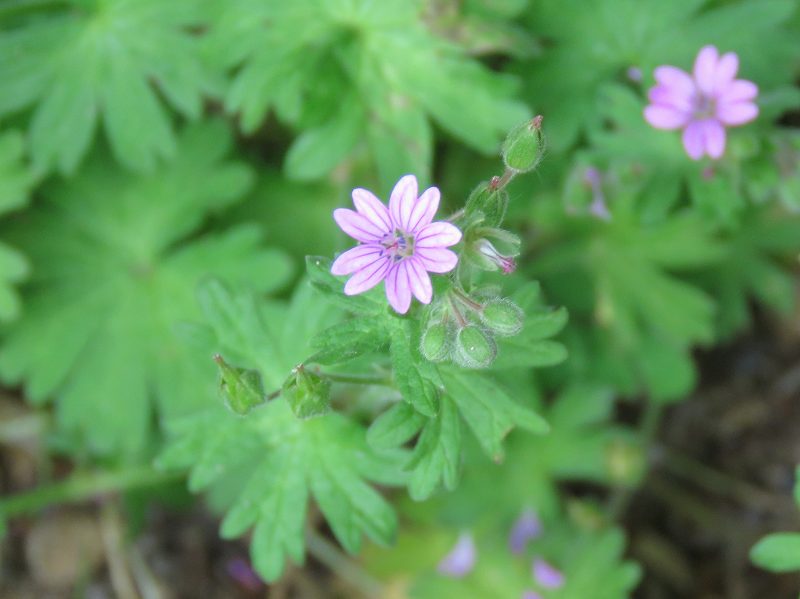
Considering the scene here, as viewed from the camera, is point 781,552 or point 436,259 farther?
point 781,552

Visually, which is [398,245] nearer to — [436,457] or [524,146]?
[524,146]

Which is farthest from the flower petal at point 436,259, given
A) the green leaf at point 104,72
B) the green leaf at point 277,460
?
the green leaf at point 104,72

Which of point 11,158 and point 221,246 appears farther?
point 221,246

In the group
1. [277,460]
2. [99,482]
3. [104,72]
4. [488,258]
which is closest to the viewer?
[488,258]

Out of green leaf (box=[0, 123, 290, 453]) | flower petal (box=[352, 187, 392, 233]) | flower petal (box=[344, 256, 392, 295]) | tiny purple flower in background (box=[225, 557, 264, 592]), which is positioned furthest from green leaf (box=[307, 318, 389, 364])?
tiny purple flower in background (box=[225, 557, 264, 592])

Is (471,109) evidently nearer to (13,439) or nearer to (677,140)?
(677,140)

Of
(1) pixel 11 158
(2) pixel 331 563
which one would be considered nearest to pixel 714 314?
(2) pixel 331 563

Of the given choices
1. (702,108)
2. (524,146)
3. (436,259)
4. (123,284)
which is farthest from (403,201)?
(123,284)

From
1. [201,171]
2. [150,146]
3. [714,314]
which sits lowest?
[714,314]
